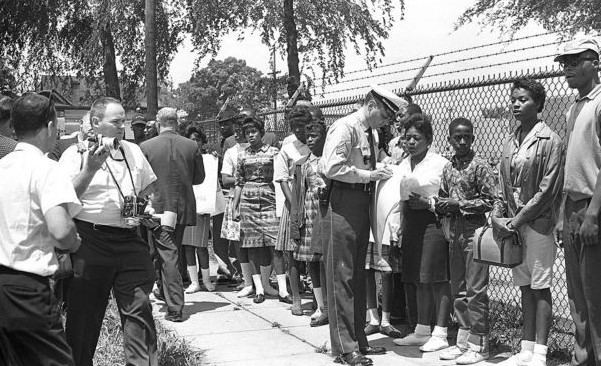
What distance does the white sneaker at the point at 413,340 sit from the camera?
21.0 feet

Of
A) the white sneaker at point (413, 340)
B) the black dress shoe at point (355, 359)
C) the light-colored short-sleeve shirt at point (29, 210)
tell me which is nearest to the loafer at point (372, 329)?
the white sneaker at point (413, 340)

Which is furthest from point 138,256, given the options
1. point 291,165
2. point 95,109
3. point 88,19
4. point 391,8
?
point 88,19

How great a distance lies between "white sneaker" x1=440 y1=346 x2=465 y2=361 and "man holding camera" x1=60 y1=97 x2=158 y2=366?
7.51ft

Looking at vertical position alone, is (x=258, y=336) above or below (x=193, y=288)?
below

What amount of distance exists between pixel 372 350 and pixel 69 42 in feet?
72.6

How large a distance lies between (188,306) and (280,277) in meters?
1.06

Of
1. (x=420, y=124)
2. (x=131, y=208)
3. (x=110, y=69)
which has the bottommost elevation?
(x=131, y=208)

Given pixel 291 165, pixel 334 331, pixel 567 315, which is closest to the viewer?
pixel 334 331

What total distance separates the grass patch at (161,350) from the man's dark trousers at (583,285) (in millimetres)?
2825

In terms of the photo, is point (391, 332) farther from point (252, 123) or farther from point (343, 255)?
point (252, 123)

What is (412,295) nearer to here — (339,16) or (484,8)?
(339,16)

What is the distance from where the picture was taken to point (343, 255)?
19.3 feet

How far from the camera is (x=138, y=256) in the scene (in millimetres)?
4984

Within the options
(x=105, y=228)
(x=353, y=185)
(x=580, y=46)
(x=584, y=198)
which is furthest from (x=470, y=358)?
(x=105, y=228)
